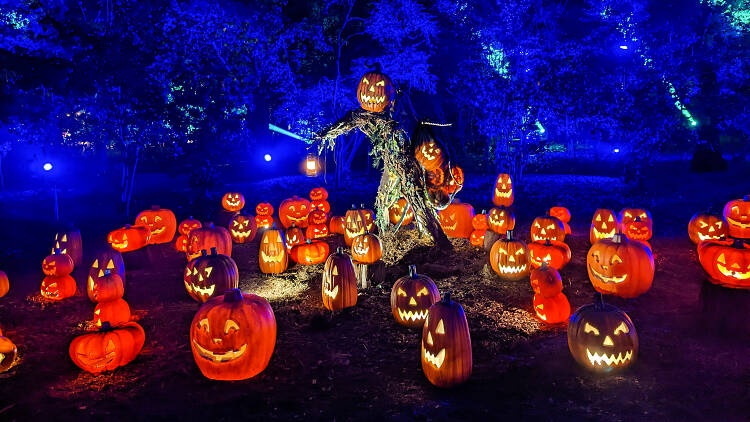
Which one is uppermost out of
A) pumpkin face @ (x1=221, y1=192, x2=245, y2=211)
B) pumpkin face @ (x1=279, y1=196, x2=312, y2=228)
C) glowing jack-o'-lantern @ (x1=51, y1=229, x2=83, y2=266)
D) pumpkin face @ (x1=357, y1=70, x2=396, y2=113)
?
pumpkin face @ (x1=357, y1=70, x2=396, y2=113)

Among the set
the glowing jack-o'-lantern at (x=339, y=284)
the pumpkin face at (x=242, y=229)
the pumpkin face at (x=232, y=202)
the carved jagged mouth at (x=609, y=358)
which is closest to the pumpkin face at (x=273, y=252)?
the glowing jack-o'-lantern at (x=339, y=284)

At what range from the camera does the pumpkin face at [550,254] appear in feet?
26.6

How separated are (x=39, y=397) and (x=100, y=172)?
23.3 meters

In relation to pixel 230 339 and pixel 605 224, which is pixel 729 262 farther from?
pixel 230 339

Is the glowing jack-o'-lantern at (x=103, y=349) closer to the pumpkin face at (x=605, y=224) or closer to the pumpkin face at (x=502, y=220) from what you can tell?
the pumpkin face at (x=502, y=220)

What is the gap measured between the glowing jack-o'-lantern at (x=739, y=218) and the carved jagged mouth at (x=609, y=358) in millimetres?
6796

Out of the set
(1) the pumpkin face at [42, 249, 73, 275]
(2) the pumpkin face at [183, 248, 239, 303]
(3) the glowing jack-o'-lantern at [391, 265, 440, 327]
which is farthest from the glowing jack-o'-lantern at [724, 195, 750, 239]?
(1) the pumpkin face at [42, 249, 73, 275]

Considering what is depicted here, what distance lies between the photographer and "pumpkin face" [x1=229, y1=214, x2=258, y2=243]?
1086cm

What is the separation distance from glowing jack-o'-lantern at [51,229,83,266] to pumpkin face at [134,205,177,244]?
1.44 m

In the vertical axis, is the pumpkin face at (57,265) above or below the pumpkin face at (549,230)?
below

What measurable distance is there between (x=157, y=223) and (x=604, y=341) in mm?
9383

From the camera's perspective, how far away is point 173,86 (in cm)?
1366

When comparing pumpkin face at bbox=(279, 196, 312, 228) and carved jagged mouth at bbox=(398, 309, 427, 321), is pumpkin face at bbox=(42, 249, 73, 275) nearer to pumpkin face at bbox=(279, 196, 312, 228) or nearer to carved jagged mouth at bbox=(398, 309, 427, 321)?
pumpkin face at bbox=(279, 196, 312, 228)

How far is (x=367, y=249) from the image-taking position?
27.3 feet
